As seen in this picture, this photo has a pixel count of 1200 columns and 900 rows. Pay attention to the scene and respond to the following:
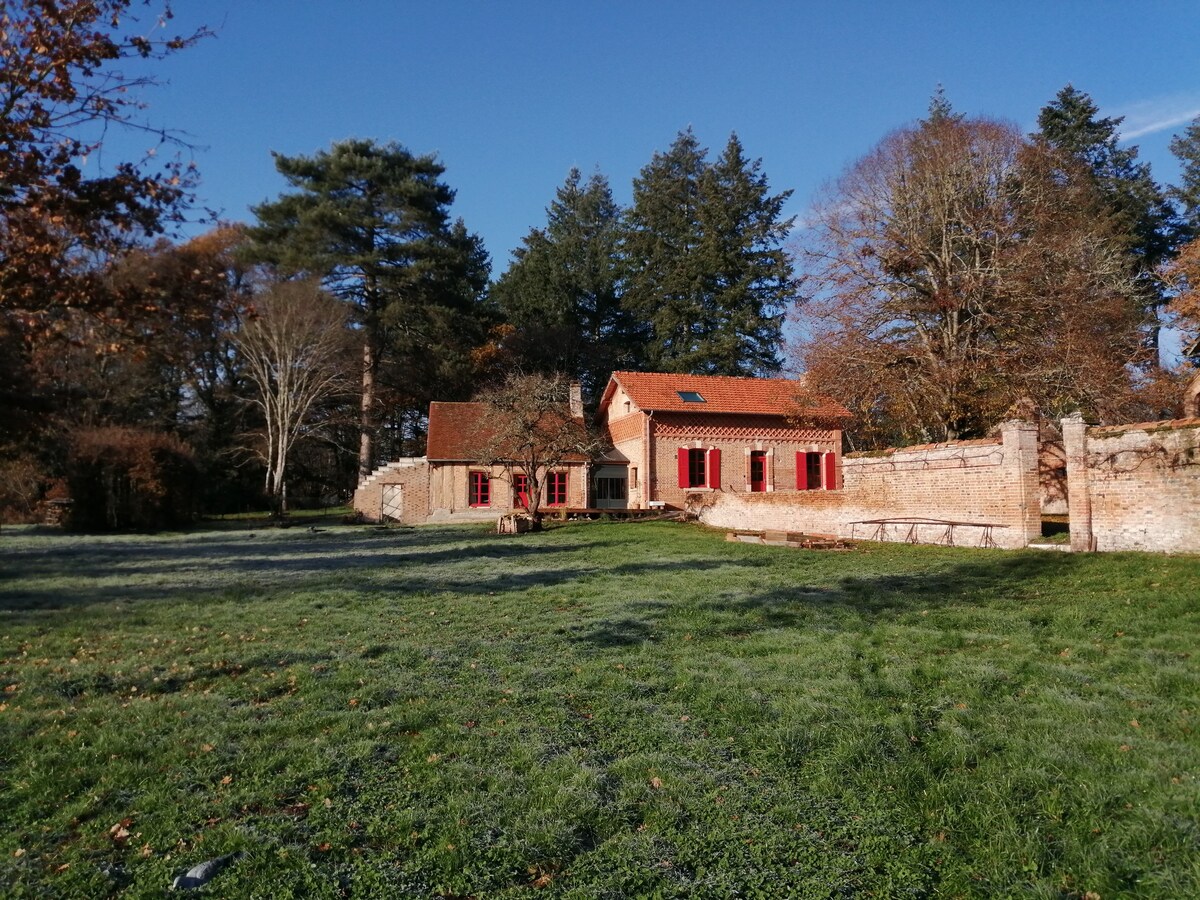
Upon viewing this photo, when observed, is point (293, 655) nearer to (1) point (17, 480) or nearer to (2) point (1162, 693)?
(2) point (1162, 693)

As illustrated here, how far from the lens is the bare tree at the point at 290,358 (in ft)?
107

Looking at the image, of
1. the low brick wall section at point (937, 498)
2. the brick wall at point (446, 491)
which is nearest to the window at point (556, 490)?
the brick wall at point (446, 491)

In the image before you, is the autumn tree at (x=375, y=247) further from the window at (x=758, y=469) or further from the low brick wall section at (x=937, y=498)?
the low brick wall section at (x=937, y=498)

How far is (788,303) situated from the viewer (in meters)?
43.3

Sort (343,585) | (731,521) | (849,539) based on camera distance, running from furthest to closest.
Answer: (731,521)
(849,539)
(343,585)

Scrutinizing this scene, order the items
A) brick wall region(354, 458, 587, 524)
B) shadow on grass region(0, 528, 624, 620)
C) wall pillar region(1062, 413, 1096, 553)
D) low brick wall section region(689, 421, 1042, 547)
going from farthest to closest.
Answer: brick wall region(354, 458, 587, 524) → low brick wall section region(689, 421, 1042, 547) → wall pillar region(1062, 413, 1096, 553) → shadow on grass region(0, 528, 624, 620)

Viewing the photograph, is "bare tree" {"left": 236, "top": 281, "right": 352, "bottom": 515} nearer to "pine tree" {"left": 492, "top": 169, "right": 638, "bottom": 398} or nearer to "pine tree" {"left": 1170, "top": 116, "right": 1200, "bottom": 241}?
"pine tree" {"left": 492, "top": 169, "right": 638, "bottom": 398}

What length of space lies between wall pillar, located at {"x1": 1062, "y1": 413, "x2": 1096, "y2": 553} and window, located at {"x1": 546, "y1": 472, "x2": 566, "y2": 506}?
20.0m

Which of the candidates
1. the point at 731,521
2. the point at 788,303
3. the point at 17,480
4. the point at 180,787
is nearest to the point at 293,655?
the point at 180,787

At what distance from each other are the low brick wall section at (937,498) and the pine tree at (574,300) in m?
24.0

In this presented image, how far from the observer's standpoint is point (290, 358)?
33.2m

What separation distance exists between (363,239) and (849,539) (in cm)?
2817

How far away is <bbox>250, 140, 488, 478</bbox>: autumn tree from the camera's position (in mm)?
34469

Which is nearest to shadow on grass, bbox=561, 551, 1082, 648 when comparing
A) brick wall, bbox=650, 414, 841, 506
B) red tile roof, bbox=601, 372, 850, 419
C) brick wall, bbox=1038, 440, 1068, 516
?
brick wall, bbox=1038, 440, 1068, 516
